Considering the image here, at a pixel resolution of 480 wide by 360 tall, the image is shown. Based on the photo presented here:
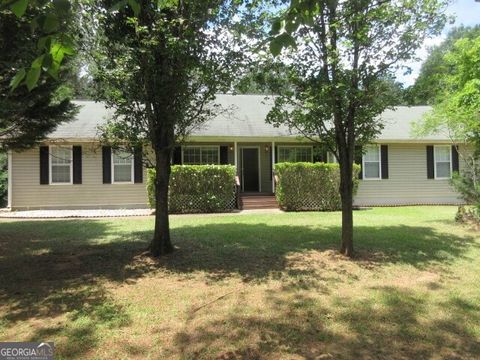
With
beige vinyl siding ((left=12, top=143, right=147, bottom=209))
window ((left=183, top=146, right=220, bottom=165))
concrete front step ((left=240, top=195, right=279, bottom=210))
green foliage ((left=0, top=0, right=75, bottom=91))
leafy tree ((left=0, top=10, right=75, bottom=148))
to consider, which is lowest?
concrete front step ((left=240, top=195, right=279, bottom=210))

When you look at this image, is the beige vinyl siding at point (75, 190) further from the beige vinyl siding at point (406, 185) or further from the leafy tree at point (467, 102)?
the leafy tree at point (467, 102)

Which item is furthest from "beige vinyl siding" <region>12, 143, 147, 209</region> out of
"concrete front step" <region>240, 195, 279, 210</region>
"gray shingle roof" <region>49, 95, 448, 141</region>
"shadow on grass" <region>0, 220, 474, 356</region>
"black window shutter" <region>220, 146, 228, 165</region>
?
"shadow on grass" <region>0, 220, 474, 356</region>

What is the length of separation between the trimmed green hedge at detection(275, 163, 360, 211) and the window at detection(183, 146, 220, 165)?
2.96 metres

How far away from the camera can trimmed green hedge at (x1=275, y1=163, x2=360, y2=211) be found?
586 inches

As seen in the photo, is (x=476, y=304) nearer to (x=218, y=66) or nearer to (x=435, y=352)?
(x=435, y=352)

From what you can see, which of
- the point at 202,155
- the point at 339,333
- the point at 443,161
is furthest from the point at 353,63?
the point at 443,161

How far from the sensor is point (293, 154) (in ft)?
57.9

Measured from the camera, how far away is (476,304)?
4977 mm

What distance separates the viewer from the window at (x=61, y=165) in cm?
1539

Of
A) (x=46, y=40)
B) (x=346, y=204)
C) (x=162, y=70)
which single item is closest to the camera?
(x=46, y=40)

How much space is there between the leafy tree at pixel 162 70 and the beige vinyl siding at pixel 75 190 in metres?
8.45

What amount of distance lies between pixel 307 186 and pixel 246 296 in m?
10.2

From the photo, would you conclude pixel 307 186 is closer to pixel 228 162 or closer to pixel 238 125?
pixel 228 162

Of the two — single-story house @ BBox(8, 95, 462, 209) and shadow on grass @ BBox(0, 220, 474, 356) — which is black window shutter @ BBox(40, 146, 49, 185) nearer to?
single-story house @ BBox(8, 95, 462, 209)
